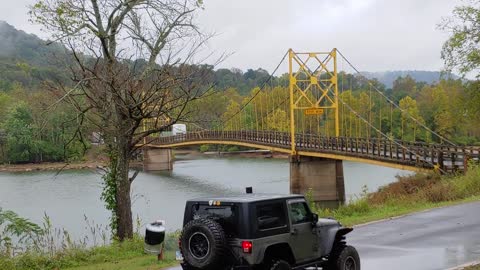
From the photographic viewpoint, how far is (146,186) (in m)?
54.0

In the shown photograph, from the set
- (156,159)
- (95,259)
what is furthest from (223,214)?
(156,159)

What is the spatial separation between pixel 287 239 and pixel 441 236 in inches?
256

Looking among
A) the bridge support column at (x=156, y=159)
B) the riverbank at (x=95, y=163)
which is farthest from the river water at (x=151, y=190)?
the bridge support column at (x=156, y=159)

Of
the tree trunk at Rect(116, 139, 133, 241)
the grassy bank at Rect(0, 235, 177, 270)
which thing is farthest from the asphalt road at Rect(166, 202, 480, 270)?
the tree trunk at Rect(116, 139, 133, 241)

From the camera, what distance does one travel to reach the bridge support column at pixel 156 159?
80375mm

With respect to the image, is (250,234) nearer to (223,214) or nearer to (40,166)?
(223,214)

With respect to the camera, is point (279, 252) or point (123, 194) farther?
point (123, 194)

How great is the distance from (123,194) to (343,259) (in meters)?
7.19

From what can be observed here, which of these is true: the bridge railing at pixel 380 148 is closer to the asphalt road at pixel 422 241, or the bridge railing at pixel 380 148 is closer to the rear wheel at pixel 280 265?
the asphalt road at pixel 422 241

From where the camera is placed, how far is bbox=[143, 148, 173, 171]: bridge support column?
80.4 metres

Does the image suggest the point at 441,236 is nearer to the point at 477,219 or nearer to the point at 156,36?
the point at 477,219

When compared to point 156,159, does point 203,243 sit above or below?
above

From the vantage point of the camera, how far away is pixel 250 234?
7.68 m

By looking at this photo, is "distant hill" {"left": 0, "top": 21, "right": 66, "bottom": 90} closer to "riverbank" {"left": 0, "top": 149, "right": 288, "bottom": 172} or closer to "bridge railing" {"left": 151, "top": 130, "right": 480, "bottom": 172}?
"riverbank" {"left": 0, "top": 149, "right": 288, "bottom": 172}
